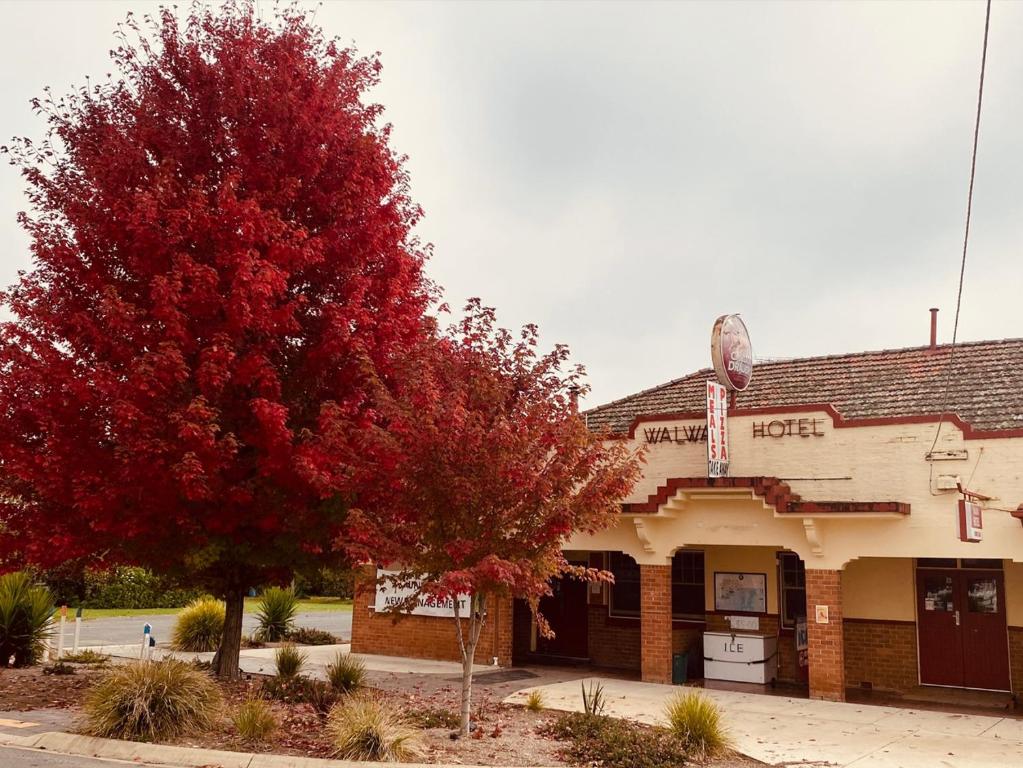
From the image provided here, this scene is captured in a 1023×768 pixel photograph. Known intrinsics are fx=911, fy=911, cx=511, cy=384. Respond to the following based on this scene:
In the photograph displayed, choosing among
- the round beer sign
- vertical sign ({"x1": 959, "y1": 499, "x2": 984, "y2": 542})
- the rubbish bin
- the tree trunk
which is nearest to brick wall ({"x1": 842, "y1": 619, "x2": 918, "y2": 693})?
the rubbish bin

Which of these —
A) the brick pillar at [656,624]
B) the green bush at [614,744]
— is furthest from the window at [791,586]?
the green bush at [614,744]

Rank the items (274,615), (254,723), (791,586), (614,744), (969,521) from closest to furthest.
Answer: (614,744) < (254,723) < (969,521) < (791,586) < (274,615)

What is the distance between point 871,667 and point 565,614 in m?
6.35

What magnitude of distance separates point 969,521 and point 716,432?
14.6 ft

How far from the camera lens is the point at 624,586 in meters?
19.2

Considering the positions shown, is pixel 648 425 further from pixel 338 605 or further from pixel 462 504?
pixel 338 605

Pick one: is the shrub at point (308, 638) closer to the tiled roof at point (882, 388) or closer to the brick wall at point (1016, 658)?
the tiled roof at point (882, 388)

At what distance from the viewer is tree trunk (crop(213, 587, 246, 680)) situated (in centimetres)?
1401

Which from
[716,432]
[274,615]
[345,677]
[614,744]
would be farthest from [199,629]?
[614,744]

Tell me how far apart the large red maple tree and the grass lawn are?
1325 centimetres

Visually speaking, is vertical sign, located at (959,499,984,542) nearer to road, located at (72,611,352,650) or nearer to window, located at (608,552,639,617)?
window, located at (608,552,639,617)

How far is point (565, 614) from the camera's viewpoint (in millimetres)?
19891

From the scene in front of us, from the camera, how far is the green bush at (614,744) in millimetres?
9453

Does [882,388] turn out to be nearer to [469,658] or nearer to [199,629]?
[469,658]
